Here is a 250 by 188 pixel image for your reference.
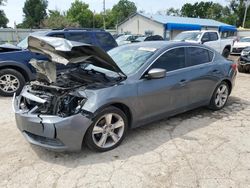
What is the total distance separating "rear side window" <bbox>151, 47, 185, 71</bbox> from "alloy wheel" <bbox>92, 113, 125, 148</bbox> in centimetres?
113

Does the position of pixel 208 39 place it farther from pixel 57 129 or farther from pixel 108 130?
pixel 57 129

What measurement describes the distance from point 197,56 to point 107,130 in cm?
249

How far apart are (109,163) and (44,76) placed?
A: 5.80 feet

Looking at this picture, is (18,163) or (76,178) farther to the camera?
(18,163)

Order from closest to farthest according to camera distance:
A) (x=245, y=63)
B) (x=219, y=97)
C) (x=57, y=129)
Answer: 1. (x=57, y=129)
2. (x=219, y=97)
3. (x=245, y=63)

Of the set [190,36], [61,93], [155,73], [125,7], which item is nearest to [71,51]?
[61,93]

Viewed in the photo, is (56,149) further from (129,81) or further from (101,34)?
(101,34)

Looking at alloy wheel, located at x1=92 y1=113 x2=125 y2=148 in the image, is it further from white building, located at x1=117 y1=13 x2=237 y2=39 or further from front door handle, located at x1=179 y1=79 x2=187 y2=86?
white building, located at x1=117 y1=13 x2=237 y2=39

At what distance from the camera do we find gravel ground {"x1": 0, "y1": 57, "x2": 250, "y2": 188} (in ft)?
10.1

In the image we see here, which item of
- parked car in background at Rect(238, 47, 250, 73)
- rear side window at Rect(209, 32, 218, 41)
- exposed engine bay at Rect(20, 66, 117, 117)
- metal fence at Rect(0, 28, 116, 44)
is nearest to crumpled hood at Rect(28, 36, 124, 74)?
exposed engine bay at Rect(20, 66, 117, 117)

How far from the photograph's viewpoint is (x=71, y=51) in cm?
325

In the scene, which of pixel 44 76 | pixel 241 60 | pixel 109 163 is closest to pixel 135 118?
pixel 109 163

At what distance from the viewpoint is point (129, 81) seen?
3.88 m

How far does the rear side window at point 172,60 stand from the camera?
14.2 ft
